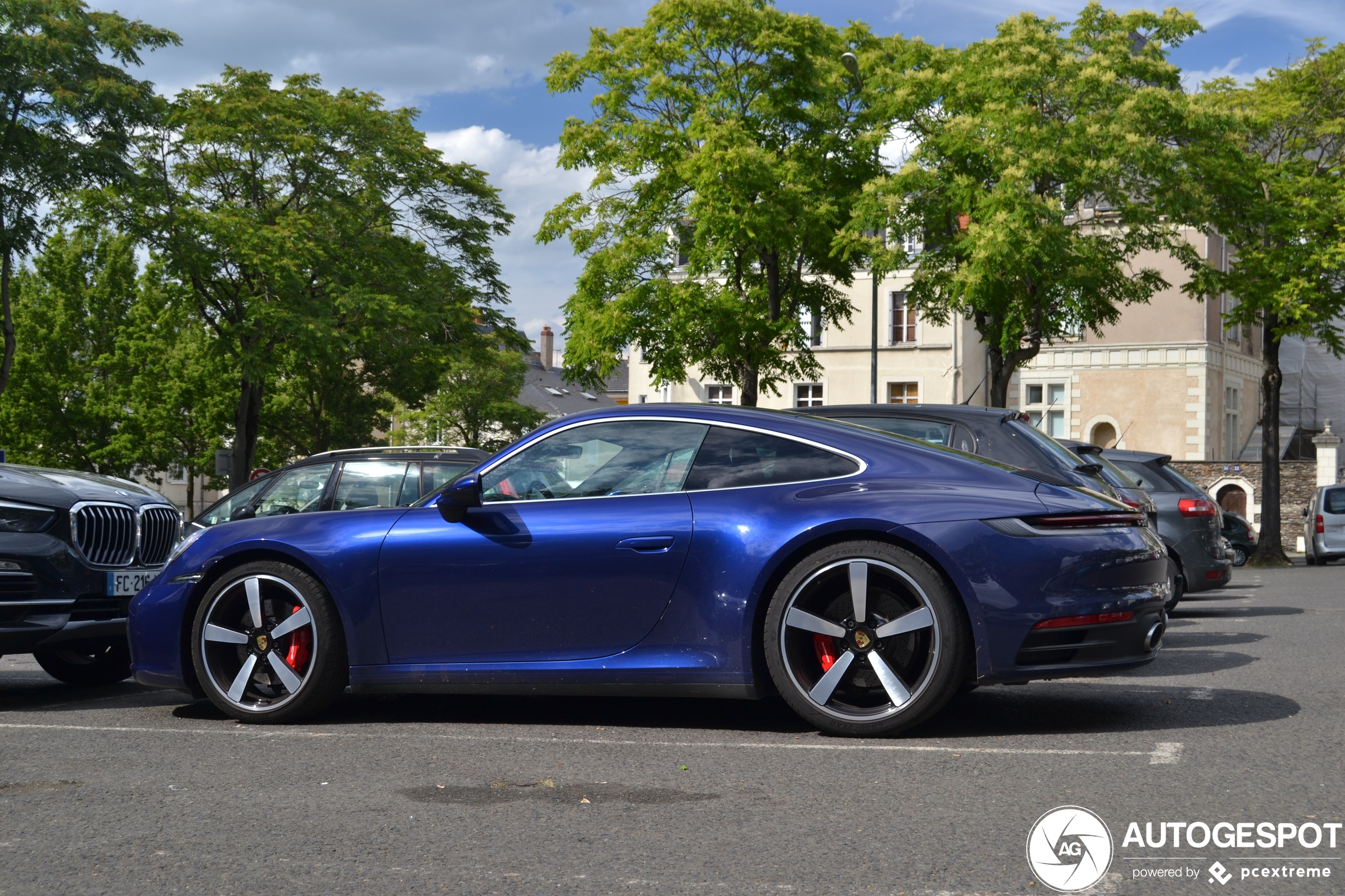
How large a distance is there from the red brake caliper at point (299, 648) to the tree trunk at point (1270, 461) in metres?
28.4

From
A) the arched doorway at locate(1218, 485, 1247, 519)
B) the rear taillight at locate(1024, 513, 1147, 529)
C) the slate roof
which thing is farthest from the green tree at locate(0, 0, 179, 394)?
the slate roof

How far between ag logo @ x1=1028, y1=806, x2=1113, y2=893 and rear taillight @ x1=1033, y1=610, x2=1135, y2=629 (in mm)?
1189

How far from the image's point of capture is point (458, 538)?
19.7 feet

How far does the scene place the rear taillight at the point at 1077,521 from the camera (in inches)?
212

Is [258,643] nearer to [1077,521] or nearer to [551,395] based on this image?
[1077,521]

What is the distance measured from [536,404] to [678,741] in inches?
3535

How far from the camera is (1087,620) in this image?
5.36m

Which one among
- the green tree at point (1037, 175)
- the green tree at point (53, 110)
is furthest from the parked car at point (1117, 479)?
the green tree at point (53, 110)

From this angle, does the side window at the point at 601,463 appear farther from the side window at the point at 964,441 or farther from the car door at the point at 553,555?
the side window at the point at 964,441

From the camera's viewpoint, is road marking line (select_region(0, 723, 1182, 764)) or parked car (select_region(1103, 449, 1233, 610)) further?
parked car (select_region(1103, 449, 1233, 610))

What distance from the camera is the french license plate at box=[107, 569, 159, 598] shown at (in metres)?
7.57

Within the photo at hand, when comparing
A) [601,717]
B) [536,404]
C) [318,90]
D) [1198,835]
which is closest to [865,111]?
[318,90]

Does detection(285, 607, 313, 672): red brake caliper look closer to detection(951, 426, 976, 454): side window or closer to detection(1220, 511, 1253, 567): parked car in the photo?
detection(951, 426, 976, 454): side window

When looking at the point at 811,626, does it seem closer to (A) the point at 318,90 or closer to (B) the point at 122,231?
(B) the point at 122,231
